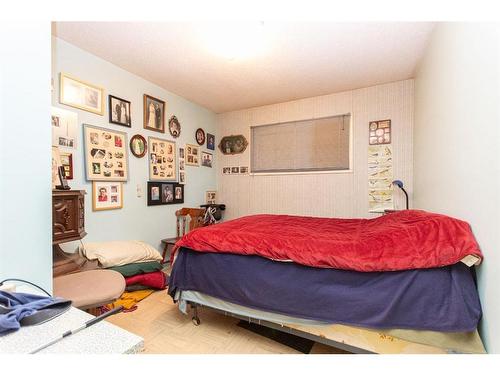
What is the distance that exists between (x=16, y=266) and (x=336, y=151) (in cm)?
342

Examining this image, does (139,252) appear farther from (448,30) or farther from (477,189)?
(448,30)

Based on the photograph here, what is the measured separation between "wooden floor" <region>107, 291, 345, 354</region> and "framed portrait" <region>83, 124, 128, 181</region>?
1416 millimetres

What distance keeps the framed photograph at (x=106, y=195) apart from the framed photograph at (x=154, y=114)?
0.87 m

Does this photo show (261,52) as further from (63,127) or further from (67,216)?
(67,216)

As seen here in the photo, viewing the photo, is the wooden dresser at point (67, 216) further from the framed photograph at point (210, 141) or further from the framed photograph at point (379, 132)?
the framed photograph at point (379, 132)

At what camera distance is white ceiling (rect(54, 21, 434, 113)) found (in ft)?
6.58

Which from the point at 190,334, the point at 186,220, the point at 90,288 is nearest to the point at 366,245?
the point at 190,334

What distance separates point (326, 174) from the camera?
11.3 ft

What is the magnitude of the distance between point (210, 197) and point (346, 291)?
3.09 m

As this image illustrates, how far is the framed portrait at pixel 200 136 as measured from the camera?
12.6ft

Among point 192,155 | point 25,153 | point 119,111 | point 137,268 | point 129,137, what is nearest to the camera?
point 25,153

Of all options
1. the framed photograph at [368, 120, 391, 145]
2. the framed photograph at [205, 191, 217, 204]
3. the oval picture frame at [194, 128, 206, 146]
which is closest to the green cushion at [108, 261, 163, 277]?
the framed photograph at [205, 191, 217, 204]

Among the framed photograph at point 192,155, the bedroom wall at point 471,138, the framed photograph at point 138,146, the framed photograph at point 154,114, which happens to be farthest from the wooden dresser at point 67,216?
the bedroom wall at point 471,138

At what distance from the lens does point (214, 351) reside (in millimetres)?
1622
